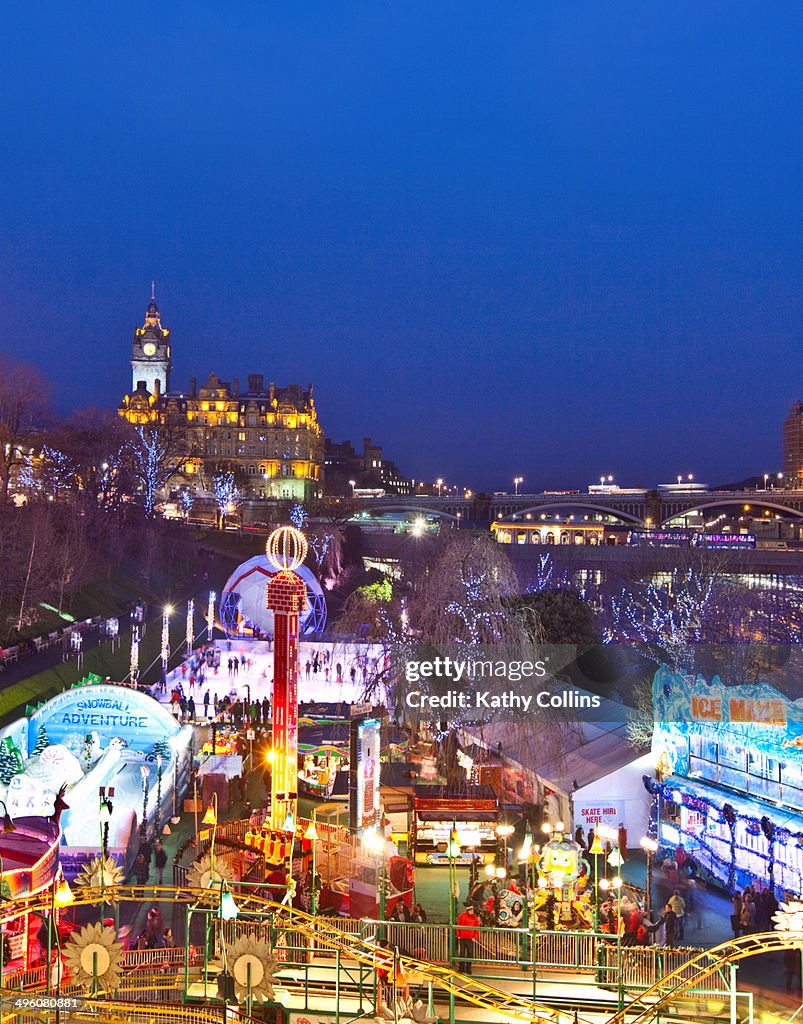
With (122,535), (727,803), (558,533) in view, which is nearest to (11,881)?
(727,803)

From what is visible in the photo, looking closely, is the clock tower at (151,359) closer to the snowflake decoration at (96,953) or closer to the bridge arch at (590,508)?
the bridge arch at (590,508)

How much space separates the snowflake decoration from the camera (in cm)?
736

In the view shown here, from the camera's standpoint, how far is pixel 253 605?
27234 mm

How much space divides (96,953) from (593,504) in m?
77.4

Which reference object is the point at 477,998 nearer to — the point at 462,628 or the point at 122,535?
the point at 462,628

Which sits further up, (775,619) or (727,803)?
(775,619)

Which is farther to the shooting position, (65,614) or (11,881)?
(65,614)

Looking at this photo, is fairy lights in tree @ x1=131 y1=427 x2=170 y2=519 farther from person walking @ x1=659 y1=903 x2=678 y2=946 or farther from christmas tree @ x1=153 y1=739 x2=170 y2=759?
person walking @ x1=659 y1=903 x2=678 y2=946

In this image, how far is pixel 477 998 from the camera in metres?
7.48

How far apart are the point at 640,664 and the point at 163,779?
1666 cm

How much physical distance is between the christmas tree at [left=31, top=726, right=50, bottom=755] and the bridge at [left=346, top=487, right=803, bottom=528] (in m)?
66.3

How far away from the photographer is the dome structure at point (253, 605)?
87.9 feet

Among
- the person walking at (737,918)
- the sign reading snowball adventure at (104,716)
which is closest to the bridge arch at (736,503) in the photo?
the sign reading snowball adventure at (104,716)

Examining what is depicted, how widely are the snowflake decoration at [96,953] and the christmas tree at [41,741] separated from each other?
8106mm
